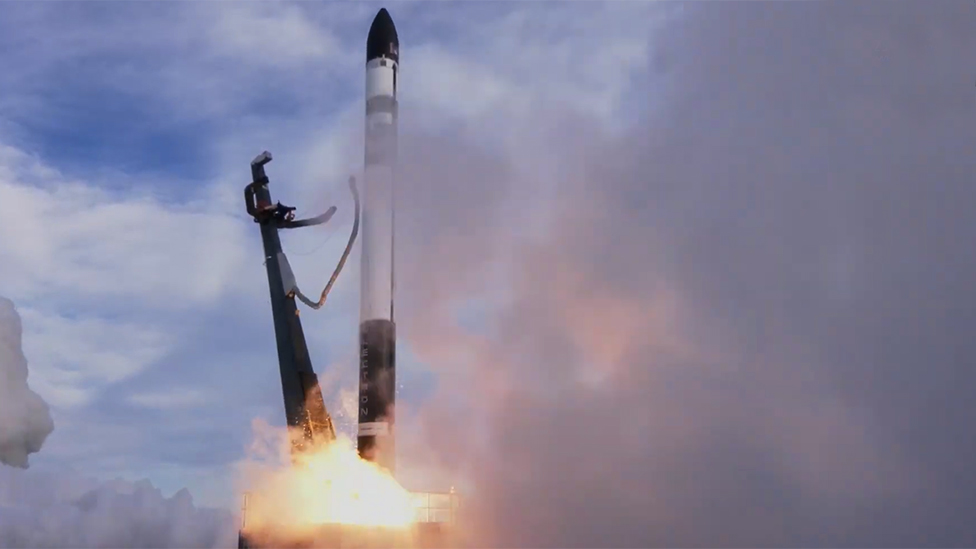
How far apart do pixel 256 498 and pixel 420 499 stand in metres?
5.56

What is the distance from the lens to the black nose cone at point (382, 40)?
118 feet

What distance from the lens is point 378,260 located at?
3459cm

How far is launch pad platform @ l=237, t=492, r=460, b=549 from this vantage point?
3144 cm

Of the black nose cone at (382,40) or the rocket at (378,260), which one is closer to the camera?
the rocket at (378,260)

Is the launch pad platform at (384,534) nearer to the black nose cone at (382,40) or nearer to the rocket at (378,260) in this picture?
the rocket at (378,260)

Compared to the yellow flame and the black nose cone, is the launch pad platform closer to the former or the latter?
the yellow flame

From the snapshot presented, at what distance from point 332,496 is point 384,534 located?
7.00ft

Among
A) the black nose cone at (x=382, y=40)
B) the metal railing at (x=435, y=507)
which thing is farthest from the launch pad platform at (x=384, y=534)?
the black nose cone at (x=382, y=40)

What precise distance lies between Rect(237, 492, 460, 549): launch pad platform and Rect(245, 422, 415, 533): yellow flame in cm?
22

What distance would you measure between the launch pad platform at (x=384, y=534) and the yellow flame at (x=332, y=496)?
0.22 meters

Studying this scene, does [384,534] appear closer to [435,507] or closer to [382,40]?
[435,507]

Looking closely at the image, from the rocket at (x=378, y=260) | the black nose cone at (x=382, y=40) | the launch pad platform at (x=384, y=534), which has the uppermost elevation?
the black nose cone at (x=382, y=40)

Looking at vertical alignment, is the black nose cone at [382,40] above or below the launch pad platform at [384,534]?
above

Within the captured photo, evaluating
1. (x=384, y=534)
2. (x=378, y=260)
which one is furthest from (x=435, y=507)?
(x=378, y=260)
